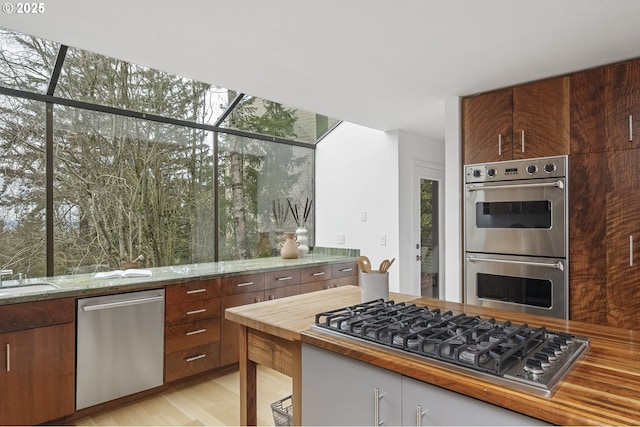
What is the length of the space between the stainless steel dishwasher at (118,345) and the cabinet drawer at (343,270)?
187 cm

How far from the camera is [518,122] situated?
2.83m

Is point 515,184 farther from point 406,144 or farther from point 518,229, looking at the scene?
point 406,144

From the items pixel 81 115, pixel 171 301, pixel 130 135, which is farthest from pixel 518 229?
pixel 81 115

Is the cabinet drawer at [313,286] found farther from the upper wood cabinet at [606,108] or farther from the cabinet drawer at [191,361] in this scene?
the upper wood cabinet at [606,108]

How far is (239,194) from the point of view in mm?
4102

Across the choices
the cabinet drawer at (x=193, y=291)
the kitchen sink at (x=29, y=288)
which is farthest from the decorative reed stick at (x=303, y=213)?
the kitchen sink at (x=29, y=288)

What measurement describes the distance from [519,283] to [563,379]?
2.01 metres

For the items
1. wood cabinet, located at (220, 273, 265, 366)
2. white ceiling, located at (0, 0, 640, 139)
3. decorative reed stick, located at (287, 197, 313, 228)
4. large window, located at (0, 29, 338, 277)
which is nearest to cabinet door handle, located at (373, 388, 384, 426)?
white ceiling, located at (0, 0, 640, 139)

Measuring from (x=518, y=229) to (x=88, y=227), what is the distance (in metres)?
3.35

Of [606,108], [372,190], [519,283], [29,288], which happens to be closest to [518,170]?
[606,108]

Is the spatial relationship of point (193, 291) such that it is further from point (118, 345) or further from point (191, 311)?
point (118, 345)

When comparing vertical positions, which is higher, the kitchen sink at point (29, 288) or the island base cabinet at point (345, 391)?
the kitchen sink at point (29, 288)

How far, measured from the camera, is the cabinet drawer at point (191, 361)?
2.80 m

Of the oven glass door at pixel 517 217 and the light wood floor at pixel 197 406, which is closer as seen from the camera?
the light wood floor at pixel 197 406
